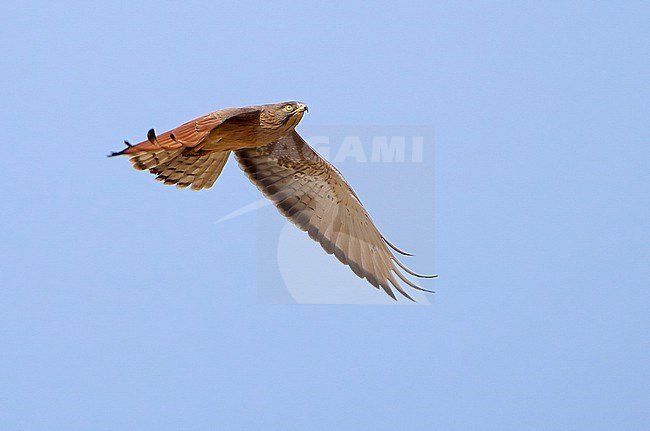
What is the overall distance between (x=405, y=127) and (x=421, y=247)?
2.02ft

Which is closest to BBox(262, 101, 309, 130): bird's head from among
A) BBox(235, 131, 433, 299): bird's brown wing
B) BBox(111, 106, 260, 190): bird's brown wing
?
BBox(111, 106, 260, 190): bird's brown wing

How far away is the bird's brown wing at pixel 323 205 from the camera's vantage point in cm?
584

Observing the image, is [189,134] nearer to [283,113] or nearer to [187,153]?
[187,153]

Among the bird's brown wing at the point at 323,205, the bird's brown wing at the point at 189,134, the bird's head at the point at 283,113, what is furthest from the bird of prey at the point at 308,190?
the bird's brown wing at the point at 189,134

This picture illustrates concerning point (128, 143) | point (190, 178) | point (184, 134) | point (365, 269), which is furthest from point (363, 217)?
point (128, 143)

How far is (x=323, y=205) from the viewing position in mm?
5977

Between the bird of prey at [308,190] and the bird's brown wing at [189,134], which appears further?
the bird of prey at [308,190]

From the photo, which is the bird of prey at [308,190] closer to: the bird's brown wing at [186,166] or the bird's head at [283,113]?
the bird's brown wing at [186,166]

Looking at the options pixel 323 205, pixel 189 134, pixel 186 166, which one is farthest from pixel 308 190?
pixel 189 134

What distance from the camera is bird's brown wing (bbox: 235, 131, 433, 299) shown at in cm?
584

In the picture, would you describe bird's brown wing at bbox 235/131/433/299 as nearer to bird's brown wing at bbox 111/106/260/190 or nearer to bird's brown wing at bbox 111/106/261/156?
bird's brown wing at bbox 111/106/260/190

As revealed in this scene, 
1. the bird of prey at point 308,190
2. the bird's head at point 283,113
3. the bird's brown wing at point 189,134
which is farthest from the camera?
the bird of prey at point 308,190

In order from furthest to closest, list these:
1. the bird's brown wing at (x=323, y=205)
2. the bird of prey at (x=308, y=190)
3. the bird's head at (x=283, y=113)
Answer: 1. the bird's brown wing at (x=323, y=205)
2. the bird of prey at (x=308, y=190)
3. the bird's head at (x=283, y=113)

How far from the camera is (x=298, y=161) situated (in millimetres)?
5848
